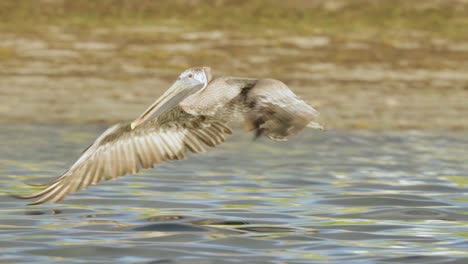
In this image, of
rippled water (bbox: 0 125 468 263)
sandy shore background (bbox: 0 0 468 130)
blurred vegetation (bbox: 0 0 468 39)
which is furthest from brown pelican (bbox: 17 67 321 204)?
blurred vegetation (bbox: 0 0 468 39)

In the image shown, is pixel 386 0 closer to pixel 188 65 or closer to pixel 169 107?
pixel 188 65

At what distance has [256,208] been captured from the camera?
28.9 ft

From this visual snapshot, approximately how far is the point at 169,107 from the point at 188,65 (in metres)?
9.69

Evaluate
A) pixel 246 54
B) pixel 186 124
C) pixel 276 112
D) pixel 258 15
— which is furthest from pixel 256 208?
pixel 258 15

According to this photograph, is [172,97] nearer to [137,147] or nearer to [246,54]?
[137,147]

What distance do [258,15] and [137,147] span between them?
40.4ft

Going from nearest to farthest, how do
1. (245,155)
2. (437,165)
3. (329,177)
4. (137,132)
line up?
(137,132) < (329,177) < (437,165) < (245,155)

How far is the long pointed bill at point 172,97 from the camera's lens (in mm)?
8398

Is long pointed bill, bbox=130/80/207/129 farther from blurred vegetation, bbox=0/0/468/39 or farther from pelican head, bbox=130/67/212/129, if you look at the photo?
blurred vegetation, bbox=0/0/468/39

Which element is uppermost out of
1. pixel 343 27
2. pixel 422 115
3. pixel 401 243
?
pixel 343 27

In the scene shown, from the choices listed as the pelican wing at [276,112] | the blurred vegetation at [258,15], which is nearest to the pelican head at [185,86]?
the pelican wing at [276,112]

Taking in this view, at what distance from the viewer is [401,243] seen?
7242mm

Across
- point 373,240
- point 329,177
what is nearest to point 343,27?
point 329,177

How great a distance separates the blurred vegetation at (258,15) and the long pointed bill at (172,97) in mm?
11086
